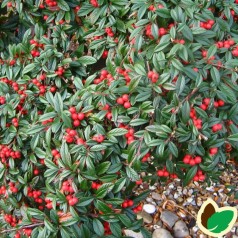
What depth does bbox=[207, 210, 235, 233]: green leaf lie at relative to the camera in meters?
1.47

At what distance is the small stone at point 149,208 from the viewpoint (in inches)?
109

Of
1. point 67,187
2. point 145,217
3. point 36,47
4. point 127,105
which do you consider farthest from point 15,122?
point 145,217

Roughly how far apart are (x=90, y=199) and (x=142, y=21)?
0.65 meters

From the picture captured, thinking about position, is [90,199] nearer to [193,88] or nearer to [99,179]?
[99,179]

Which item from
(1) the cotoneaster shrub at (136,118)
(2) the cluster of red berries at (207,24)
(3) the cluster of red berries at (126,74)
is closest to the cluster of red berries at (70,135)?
(1) the cotoneaster shrub at (136,118)

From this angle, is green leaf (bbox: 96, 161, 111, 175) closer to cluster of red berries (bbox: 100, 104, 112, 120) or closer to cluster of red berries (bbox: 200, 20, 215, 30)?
cluster of red berries (bbox: 100, 104, 112, 120)

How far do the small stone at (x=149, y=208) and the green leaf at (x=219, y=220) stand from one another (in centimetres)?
130

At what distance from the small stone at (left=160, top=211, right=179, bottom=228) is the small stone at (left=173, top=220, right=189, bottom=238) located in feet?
0.10

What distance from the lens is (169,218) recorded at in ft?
8.89

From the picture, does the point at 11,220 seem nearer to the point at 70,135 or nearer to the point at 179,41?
the point at 70,135

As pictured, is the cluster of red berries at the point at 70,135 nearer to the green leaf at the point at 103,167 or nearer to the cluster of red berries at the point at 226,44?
the green leaf at the point at 103,167

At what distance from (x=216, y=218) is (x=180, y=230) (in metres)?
1.22

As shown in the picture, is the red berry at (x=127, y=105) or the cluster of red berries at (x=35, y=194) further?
the cluster of red berries at (x=35, y=194)

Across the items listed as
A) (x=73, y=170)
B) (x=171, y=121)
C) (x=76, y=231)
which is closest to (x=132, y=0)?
(x=171, y=121)
